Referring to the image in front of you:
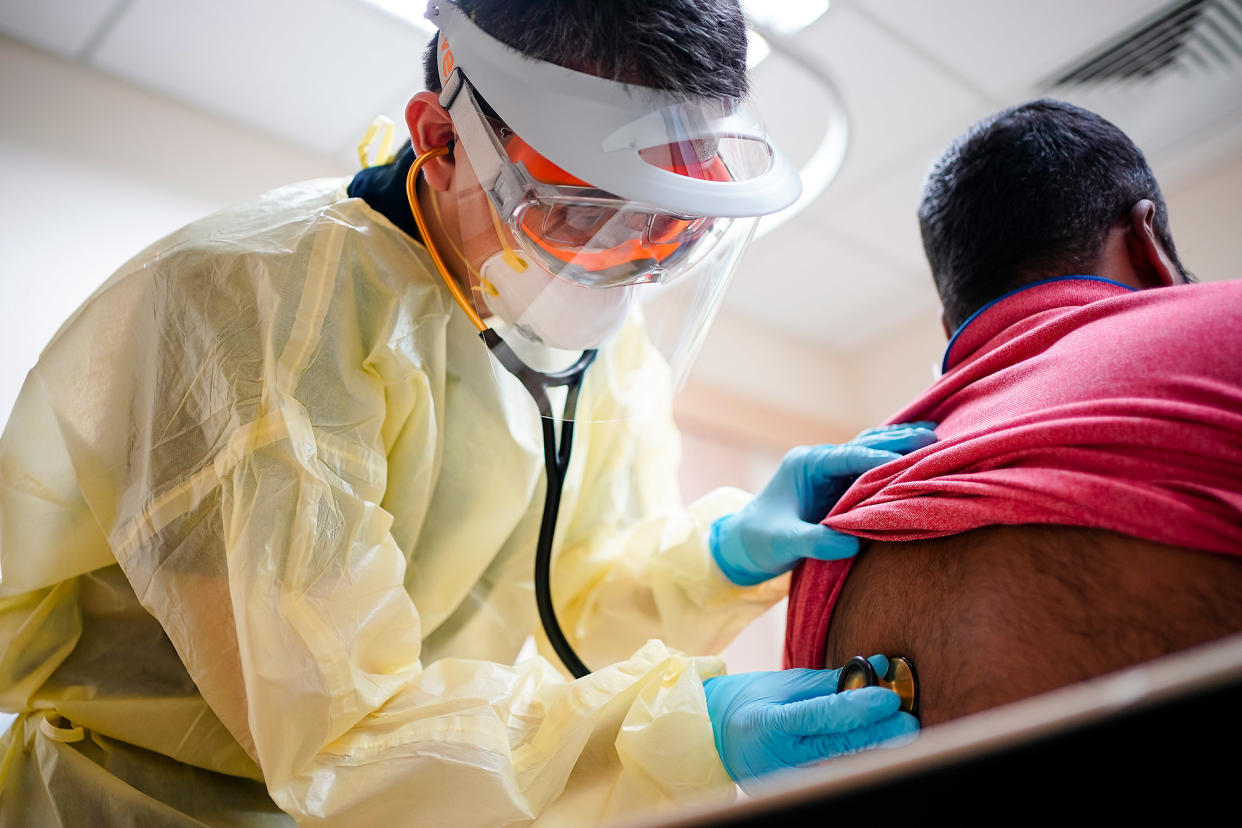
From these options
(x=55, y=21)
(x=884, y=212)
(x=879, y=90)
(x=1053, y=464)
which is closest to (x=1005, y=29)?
(x=879, y=90)

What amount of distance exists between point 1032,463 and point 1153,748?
1.51 ft

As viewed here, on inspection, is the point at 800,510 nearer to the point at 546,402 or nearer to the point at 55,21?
the point at 546,402

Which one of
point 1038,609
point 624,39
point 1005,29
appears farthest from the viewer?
point 1005,29

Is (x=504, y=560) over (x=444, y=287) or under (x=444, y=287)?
under

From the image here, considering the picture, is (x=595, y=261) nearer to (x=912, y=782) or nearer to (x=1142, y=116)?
(x=912, y=782)

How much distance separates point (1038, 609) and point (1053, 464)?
12 cm

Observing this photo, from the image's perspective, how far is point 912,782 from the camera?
42cm

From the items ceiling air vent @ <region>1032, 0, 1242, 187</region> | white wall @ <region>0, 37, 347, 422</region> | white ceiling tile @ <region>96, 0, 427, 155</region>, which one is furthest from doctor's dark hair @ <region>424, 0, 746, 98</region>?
white wall @ <region>0, 37, 347, 422</region>

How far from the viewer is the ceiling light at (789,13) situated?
195 centimetres

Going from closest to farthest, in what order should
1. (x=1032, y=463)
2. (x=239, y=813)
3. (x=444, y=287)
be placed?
(x=1032, y=463) < (x=239, y=813) < (x=444, y=287)

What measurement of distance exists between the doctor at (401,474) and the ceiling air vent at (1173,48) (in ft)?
5.41

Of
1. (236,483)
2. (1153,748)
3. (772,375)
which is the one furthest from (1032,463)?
(772,375)

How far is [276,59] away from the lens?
2375mm

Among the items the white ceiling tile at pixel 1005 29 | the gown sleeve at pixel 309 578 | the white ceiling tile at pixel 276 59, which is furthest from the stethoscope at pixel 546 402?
the white ceiling tile at pixel 1005 29
